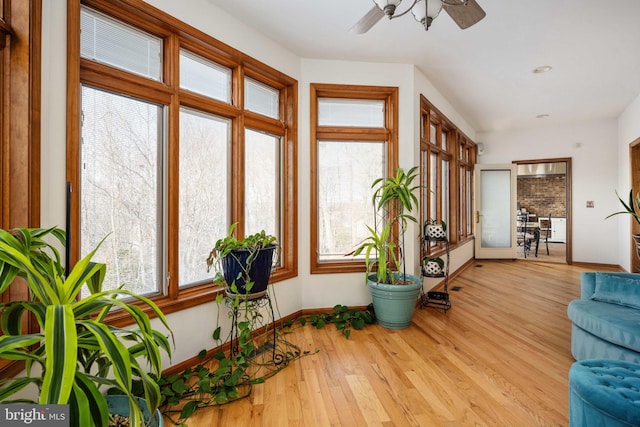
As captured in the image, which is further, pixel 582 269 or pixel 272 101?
pixel 582 269

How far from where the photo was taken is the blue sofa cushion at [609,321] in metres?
1.97

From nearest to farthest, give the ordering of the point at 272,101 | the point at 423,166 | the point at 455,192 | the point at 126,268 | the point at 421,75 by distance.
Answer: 1. the point at 126,268
2. the point at 272,101
3. the point at 421,75
4. the point at 423,166
5. the point at 455,192

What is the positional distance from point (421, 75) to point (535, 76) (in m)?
1.44

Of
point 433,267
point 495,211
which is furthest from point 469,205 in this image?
point 433,267

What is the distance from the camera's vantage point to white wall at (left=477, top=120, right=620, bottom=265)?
5.97 meters

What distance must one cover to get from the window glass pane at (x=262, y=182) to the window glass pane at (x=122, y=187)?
33.3 inches

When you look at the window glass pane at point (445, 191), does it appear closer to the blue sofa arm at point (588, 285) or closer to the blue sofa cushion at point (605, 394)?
the blue sofa arm at point (588, 285)

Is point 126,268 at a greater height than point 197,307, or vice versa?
point 126,268

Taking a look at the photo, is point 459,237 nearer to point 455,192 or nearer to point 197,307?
point 455,192

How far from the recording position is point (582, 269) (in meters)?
5.86

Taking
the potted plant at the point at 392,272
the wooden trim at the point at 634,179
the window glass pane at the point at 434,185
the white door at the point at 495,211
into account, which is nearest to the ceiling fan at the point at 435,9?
the potted plant at the point at 392,272

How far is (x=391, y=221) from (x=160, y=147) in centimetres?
229

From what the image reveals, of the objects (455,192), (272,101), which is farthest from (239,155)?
(455,192)

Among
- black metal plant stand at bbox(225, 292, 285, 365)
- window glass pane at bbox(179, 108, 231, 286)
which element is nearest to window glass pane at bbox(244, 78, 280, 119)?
window glass pane at bbox(179, 108, 231, 286)
